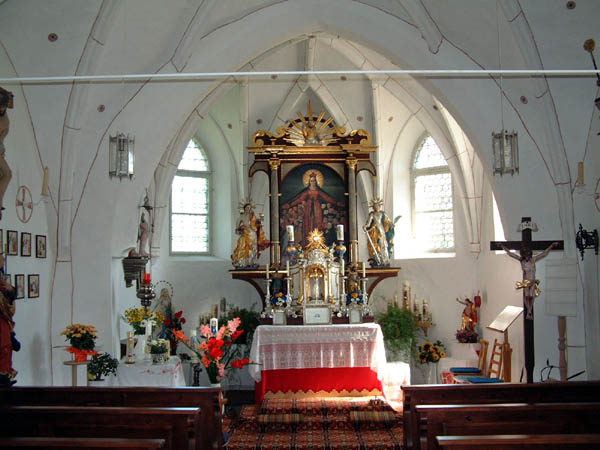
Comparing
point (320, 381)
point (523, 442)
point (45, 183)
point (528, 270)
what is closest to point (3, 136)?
point (45, 183)

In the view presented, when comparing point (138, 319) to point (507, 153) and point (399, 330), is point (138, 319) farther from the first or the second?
point (507, 153)

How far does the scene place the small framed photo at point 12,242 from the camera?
869 centimetres

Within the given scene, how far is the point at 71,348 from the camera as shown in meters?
9.13

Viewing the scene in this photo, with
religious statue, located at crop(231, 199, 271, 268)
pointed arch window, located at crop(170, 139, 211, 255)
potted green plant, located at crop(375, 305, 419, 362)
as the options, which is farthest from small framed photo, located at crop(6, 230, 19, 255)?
potted green plant, located at crop(375, 305, 419, 362)

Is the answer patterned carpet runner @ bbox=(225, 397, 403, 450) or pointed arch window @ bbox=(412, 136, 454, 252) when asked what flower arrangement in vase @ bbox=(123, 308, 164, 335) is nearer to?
patterned carpet runner @ bbox=(225, 397, 403, 450)

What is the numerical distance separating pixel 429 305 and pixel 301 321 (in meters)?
4.09

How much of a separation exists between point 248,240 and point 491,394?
327 inches

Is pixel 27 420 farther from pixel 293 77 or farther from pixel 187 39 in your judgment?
pixel 293 77

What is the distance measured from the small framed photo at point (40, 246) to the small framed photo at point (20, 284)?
63 centimetres

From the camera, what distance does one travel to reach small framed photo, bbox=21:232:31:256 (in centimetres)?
922

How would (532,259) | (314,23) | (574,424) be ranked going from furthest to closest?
1. (314,23)
2. (532,259)
3. (574,424)

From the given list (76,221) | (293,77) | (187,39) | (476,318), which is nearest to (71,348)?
(76,221)

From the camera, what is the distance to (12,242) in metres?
8.83

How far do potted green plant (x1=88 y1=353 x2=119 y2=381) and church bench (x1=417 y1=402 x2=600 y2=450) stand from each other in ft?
18.1
